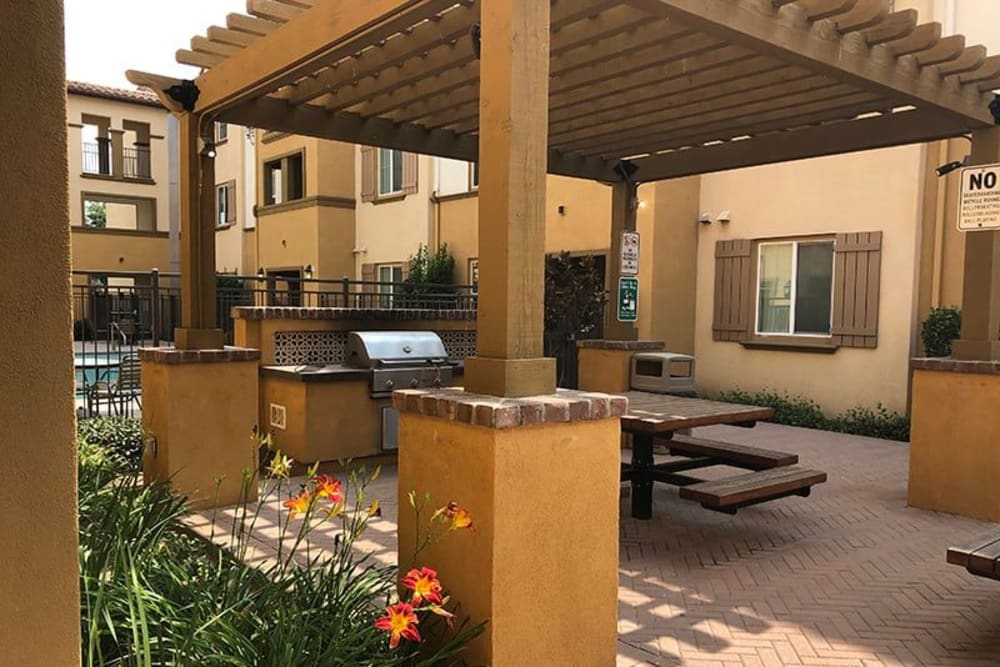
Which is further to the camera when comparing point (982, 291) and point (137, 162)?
point (137, 162)

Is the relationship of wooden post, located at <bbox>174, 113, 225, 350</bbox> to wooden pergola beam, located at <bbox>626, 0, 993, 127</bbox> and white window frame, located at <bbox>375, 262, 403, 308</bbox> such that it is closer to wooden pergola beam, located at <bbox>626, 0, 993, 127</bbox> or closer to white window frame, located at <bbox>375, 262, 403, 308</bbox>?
wooden pergola beam, located at <bbox>626, 0, 993, 127</bbox>

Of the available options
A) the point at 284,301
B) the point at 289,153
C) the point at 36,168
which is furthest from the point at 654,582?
the point at 289,153

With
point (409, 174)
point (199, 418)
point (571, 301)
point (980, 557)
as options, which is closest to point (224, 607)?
point (199, 418)

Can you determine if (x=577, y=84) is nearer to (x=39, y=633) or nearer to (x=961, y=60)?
(x=961, y=60)

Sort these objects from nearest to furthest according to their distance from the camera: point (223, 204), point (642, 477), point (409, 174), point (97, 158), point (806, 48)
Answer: point (806, 48)
point (642, 477)
point (409, 174)
point (223, 204)
point (97, 158)

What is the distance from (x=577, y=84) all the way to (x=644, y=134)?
167cm

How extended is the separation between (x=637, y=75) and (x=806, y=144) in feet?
7.61

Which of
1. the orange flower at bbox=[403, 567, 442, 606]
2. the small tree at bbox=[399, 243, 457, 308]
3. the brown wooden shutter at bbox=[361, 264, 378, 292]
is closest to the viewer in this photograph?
the orange flower at bbox=[403, 567, 442, 606]

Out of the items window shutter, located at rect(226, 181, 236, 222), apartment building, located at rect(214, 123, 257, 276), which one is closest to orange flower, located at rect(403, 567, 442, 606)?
apartment building, located at rect(214, 123, 257, 276)

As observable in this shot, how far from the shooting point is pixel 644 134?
7082 mm

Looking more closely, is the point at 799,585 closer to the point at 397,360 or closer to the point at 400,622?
the point at 400,622

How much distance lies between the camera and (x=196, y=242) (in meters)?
5.54

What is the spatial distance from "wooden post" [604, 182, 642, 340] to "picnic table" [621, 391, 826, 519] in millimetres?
1906

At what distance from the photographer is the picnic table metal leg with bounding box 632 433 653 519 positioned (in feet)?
18.1
